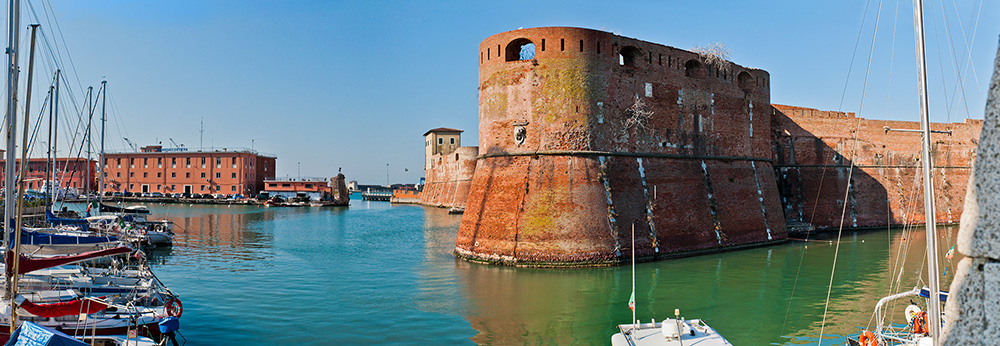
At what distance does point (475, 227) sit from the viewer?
23109 millimetres

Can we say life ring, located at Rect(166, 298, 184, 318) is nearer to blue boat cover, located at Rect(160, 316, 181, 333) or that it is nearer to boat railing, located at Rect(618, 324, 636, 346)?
blue boat cover, located at Rect(160, 316, 181, 333)

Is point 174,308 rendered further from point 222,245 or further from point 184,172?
point 184,172

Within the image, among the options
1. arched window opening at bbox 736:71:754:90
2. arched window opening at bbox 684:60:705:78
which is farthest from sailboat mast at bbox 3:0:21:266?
arched window opening at bbox 736:71:754:90

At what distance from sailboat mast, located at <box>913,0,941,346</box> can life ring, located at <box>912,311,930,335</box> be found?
3518 mm

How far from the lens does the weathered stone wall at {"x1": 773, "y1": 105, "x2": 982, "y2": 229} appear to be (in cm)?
3722

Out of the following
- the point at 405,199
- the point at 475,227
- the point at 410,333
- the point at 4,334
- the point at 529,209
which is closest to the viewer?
the point at 4,334

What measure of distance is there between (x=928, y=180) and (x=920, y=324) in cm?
480

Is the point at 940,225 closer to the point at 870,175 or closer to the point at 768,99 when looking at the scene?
the point at 870,175

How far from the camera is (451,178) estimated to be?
69.9 metres

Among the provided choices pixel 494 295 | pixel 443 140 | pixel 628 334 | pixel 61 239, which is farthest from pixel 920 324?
pixel 443 140

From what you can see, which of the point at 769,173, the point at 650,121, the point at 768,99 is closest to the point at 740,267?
the point at 650,121

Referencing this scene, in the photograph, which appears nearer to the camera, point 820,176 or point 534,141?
point 534,141

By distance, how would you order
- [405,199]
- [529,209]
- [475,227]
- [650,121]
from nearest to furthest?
[529,209], [475,227], [650,121], [405,199]

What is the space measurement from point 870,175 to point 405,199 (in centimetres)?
6655
